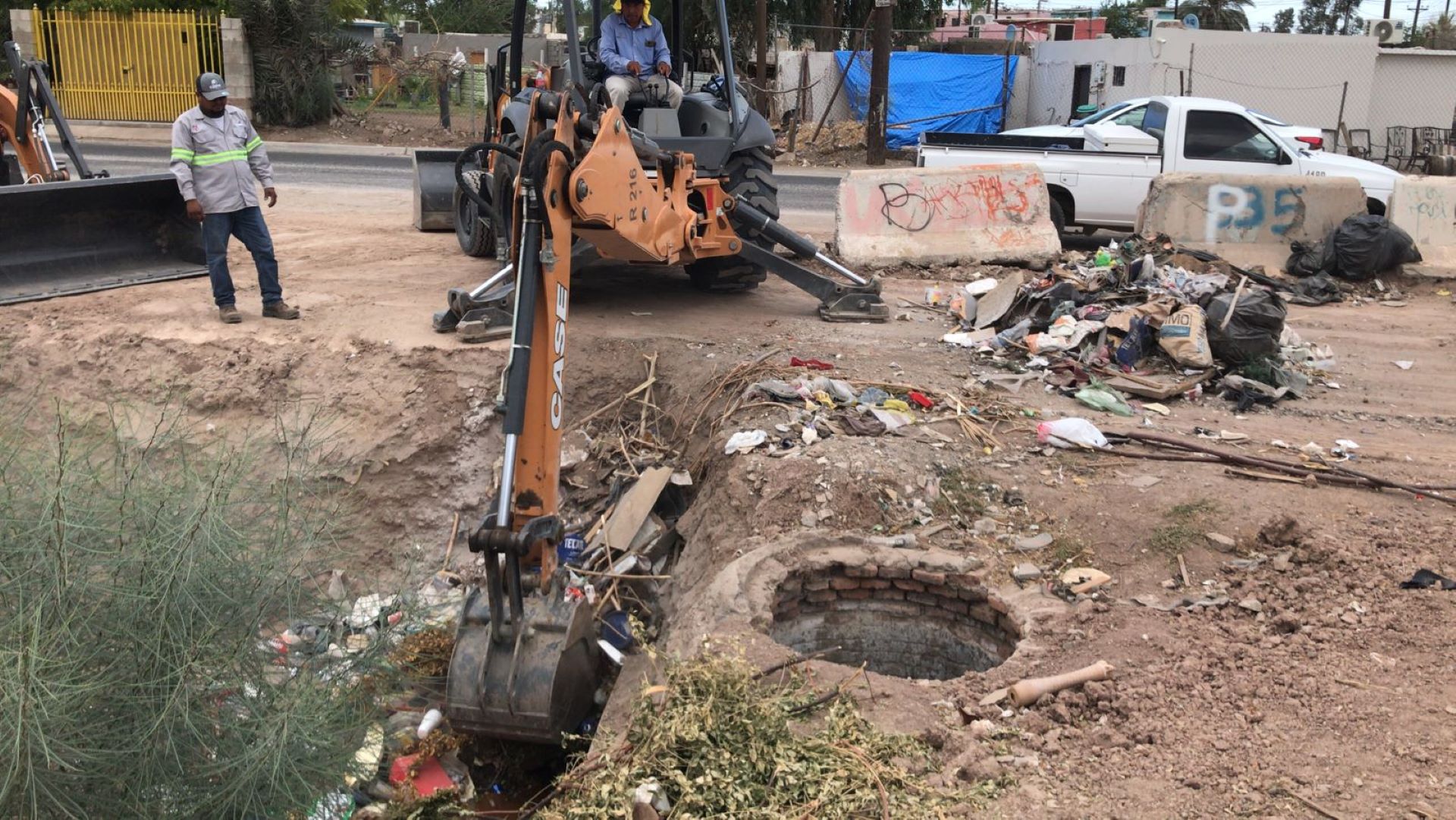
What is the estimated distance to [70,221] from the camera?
30.0 feet

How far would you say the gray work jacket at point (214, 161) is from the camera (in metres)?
7.97

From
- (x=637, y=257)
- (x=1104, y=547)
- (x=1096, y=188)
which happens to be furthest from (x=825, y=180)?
(x=1104, y=547)

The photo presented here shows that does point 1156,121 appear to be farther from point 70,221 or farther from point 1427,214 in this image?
point 70,221

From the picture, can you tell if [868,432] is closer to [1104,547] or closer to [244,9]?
[1104,547]

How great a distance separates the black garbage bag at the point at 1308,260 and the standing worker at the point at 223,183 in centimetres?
896

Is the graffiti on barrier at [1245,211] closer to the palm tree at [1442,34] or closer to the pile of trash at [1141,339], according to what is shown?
the pile of trash at [1141,339]

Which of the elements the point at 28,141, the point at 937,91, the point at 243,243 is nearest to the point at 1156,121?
the point at 243,243

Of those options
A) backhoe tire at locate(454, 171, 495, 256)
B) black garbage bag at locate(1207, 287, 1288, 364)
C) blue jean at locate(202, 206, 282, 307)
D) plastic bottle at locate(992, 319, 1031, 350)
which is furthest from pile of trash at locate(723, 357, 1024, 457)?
backhoe tire at locate(454, 171, 495, 256)

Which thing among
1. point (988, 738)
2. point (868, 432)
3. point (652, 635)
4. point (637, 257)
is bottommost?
point (652, 635)

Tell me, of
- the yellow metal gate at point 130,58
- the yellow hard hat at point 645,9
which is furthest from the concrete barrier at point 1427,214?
the yellow metal gate at point 130,58

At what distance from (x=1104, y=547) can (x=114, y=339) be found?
669 cm

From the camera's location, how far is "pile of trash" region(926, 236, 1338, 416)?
25.5ft

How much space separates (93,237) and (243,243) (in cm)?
182

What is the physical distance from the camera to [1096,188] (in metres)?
12.7
